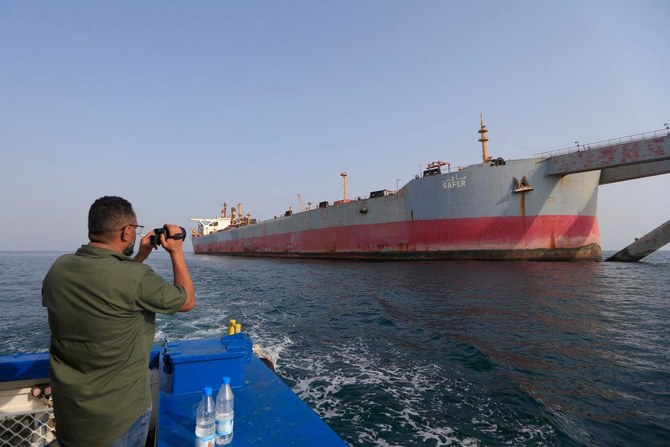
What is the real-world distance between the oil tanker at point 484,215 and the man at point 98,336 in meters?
25.4

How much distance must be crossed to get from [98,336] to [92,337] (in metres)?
0.03

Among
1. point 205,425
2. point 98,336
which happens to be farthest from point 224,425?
point 98,336

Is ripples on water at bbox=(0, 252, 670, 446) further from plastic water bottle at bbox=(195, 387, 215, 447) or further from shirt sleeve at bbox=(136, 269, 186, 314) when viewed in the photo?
shirt sleeve at bbox=(136, 269, 186, 314)

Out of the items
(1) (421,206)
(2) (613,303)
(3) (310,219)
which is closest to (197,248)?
(3) (310,219)

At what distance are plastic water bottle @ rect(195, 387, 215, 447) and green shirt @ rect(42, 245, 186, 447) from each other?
50 cm

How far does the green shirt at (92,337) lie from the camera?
5.73 feet

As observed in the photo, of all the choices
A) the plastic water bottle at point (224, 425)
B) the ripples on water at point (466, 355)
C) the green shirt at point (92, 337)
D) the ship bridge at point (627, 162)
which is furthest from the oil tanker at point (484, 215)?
the green shirt at point (92, 337)

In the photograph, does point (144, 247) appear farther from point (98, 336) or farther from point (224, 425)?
point (224, 425)

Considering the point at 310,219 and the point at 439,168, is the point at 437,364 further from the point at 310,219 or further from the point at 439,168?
the point at 310,219

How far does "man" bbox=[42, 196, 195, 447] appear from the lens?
175 cm

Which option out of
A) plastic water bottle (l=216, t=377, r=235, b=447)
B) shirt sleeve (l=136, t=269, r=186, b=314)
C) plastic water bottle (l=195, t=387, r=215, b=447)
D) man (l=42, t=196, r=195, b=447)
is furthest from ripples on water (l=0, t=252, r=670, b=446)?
shirt sleeve (l=136, t=269, r=186, b=314)

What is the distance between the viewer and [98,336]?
177cm

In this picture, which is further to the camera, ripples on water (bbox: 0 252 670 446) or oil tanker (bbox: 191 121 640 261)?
oil tanker (bbox: 191 121 640 261)

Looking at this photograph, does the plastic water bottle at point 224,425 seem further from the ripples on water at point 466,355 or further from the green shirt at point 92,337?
the ripples on water at point 466,355
